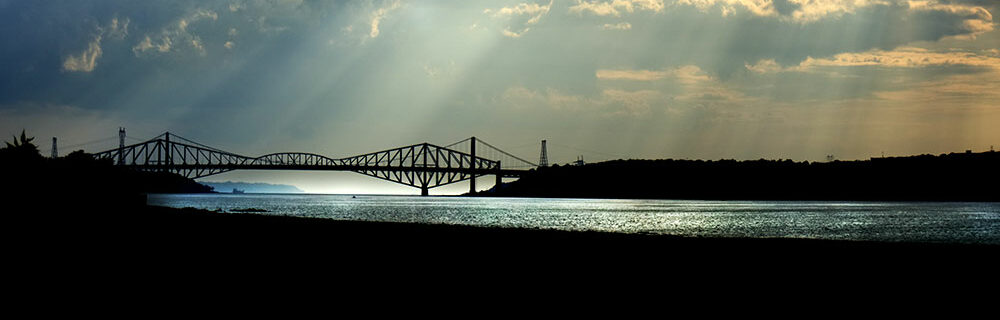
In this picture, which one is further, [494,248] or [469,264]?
[494,248]

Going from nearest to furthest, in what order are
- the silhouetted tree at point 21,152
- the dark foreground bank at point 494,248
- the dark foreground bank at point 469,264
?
the dark foreground bank at point 469,264 → the dark foreground bank at point 494,248 → the silhouetted tree at point 21,152

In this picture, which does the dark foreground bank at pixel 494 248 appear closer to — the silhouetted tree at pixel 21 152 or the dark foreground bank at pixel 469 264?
the dark foreground bank at pixel 469 264

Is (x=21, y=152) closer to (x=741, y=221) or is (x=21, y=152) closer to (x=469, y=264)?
(x=469, y=264)

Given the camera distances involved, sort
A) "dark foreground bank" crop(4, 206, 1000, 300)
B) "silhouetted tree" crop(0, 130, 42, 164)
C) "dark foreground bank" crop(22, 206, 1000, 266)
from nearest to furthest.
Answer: "dark foreground bank" crop(4, 206, 1000, 300) → "dark foreground bank" crop(22, 206, 1000, 266) → "silhouetted tree" crop(0, 130, 42, 164)

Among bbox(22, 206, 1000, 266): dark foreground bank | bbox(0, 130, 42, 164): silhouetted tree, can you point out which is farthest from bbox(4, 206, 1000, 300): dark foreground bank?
bbox(0, 130, 42, 164): silhouetted tree

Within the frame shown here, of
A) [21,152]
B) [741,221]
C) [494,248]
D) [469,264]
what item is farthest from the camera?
[741,221]

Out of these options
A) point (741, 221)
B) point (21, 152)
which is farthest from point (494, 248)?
point (741, 221)

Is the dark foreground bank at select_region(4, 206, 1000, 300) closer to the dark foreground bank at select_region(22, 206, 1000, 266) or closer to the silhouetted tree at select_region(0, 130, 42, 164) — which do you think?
the dark foreground bank at select_region(22, 206, 1000, 266)

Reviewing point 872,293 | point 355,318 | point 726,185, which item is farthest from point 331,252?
point 726,185

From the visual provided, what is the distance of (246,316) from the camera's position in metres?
7.84

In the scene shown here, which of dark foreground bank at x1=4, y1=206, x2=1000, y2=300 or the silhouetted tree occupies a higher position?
the silhouetted tree

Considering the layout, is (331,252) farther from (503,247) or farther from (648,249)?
(648,249)

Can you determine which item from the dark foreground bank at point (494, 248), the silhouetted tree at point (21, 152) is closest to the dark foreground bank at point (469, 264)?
the dark foreground bank at point (494, 248)

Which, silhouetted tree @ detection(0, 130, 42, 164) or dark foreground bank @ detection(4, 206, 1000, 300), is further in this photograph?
silhouetted tree @ detection(0, 130, 42, 164)
